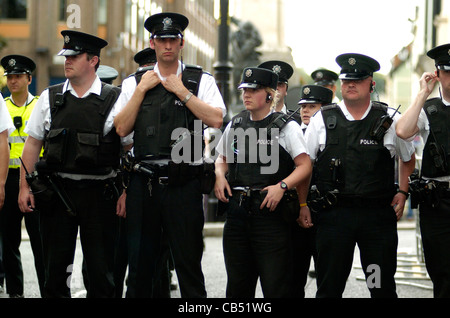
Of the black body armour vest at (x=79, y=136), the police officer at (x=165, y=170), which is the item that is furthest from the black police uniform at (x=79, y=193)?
the police officer at (x=165, y=170)

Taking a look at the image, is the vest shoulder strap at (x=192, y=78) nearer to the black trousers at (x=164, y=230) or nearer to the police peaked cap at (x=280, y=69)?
the black trousers at (x=164, y=230)

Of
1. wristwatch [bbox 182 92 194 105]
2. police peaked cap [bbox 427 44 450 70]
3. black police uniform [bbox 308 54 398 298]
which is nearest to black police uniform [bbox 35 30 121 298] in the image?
wristwatch [bbox 182 92 194 105]

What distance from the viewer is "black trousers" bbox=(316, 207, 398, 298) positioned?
5977 mm

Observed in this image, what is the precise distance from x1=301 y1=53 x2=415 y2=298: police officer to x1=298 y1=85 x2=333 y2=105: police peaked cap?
163 cm

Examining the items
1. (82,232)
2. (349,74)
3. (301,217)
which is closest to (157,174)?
(82,232)

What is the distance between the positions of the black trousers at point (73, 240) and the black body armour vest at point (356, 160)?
171 cm

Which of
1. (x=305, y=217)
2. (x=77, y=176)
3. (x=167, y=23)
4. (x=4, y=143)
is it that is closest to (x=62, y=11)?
(x=4, y=143)

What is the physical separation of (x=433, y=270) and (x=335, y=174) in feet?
3.33

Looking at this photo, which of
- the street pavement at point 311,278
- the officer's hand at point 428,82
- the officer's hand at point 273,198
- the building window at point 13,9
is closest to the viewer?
the officer's hand at point 273,198

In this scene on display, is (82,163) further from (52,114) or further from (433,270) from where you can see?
(433,270)

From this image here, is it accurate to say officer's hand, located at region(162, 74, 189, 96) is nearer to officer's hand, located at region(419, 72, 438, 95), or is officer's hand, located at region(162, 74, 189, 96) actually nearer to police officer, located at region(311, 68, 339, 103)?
officer's hand, located at region(419, 72, 438, 95)

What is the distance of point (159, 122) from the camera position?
5824 mm

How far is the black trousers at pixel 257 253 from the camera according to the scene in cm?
590

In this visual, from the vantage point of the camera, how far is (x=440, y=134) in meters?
6.08
